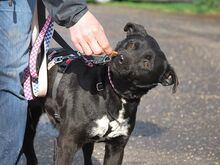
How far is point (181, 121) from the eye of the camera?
809cm

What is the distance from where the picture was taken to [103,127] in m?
4.92

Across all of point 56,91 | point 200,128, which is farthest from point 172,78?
point 200,128

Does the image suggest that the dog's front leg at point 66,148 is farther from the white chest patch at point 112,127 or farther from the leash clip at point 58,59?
the leash clip at point 58,59

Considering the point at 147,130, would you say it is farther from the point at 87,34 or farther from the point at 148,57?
the point at 87,34

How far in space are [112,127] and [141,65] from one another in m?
0.53

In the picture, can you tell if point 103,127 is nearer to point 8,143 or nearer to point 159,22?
point 8,143

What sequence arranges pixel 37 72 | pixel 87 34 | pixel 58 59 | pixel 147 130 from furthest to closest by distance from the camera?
pixel 147 130 < pixel 58 59 < pixel 37 72 < pixel 87 34

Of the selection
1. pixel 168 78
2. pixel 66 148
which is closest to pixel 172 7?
pixel 168 78

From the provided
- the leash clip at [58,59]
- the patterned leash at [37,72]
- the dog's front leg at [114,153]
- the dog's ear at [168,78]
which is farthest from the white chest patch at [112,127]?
the leash clip at [58,59]

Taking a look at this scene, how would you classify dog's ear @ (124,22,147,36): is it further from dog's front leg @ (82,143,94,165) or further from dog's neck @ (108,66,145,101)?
dog's front leg @ (82,143,94,165)

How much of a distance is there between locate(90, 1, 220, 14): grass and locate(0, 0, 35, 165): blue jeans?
20275 millimetres

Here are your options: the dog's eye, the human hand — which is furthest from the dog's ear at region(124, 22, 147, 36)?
the human hand

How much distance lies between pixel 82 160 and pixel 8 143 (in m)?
2.36

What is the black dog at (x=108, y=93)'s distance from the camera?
4852 mm
